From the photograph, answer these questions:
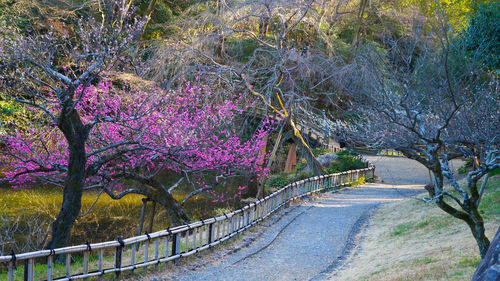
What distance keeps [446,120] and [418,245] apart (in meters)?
4.20

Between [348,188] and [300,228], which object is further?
[348,188]

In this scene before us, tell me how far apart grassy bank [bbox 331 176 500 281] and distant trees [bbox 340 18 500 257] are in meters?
0.73

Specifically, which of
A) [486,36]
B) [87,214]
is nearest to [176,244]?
[87,214]

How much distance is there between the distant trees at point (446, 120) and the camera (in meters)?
7.40

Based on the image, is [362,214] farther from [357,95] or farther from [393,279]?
[393,279]

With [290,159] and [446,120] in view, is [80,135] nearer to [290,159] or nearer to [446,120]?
[446,120]

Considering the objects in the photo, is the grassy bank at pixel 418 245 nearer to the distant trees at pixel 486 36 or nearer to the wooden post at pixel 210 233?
the wooden post at pixel 210 233

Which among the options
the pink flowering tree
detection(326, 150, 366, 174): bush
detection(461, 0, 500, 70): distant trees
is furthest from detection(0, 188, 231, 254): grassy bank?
detection(461, 0, 500, 70): distant trees

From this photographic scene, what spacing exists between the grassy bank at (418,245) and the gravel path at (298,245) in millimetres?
560

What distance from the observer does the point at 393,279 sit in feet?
24.8

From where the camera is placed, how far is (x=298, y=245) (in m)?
12.0

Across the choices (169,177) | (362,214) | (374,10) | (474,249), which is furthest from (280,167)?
(474,249)

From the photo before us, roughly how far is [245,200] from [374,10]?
2249cm

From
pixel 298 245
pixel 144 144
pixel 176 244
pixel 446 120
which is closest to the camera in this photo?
pixel 446 120
